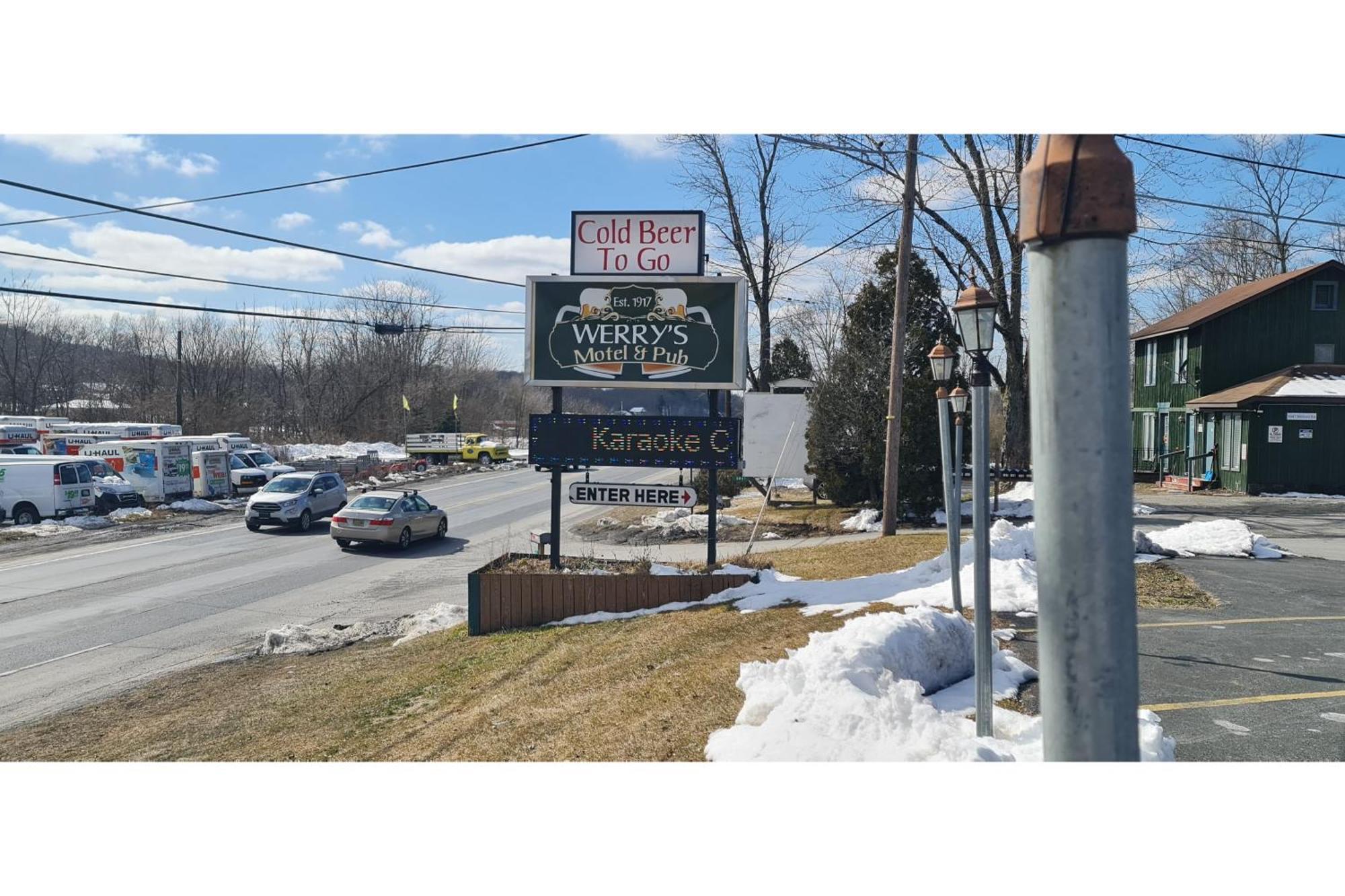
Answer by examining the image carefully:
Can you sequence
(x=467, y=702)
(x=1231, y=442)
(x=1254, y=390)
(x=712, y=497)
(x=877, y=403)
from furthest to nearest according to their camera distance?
1. (x=1231, y=442)
2. (x=1254, y=390)
3. (x=877, y=403)
4. (x=712, y=497)
5. (x=467, y=702)

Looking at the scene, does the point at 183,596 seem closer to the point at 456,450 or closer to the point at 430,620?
the point at 430,620

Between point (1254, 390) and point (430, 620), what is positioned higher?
point (1254, 390)

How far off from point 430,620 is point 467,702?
5.24 meters

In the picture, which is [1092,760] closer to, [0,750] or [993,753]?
[993,753]

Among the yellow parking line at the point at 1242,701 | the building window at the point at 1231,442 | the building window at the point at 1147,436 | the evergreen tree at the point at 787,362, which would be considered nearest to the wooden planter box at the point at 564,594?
the yellow parking line at the point at 1242,701

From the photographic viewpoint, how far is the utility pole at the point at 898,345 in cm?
1758

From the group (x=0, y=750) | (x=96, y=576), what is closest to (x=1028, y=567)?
(x=0, y=750)

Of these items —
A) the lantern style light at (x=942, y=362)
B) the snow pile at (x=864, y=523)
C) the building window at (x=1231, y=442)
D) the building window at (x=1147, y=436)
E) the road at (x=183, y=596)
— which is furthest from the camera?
the building window at (x=1147, y=436)

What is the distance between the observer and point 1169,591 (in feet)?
37.3

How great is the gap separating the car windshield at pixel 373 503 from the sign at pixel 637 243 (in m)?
11.4

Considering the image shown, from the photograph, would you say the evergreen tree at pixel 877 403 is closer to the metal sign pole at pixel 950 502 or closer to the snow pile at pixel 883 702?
the metal sign pole at pixel 950 502

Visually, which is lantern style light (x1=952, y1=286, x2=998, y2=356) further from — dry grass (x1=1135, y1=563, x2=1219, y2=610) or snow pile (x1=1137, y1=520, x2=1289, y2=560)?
snow pile (x1=1137, y1=520, x2=1289, y2=560)

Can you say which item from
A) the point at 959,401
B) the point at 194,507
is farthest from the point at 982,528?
the point at 194,507

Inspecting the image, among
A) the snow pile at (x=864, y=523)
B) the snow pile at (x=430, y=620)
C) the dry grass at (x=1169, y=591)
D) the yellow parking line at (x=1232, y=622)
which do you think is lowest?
the snow pile at (x=430, y=620)
